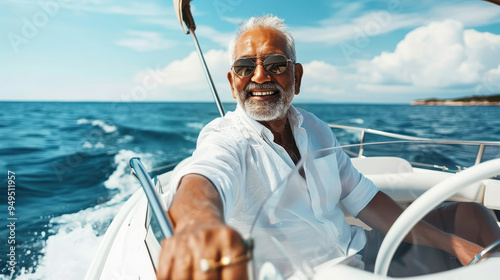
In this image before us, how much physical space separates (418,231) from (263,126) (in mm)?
555

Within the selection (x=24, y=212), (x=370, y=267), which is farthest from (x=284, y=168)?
(x=24, y=212)

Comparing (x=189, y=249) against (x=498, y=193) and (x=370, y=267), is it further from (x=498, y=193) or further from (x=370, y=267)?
(x=498, y=193)

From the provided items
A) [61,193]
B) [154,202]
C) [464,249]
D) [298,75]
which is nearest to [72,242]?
[61,193]

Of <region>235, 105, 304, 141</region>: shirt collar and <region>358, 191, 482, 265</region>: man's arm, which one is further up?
<region>235, 105, 304, 141</region>: shirt collar

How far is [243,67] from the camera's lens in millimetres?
1179

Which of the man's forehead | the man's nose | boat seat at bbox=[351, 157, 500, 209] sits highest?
the man's forehead

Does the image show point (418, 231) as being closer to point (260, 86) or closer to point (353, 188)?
point (353, 188)

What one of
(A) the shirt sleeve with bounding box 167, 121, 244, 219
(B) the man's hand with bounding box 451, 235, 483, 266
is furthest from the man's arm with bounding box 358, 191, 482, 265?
(A) the shirt sleeve with bounding box 167, 121, 244, 219

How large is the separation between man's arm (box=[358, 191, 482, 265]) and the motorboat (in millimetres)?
43

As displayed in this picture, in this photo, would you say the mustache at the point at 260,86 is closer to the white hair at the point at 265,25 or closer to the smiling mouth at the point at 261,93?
the smiling mouth at the point at 261,93

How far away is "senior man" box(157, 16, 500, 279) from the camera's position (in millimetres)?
412

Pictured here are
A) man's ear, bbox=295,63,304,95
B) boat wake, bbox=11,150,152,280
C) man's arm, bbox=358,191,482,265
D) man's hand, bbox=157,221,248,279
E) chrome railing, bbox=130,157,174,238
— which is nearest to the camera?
man's hand, bbox=157,221,248,279

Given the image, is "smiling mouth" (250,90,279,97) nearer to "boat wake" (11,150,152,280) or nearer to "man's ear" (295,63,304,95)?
"man's ear" (295,63,304,95)

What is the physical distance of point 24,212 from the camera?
454 cm
